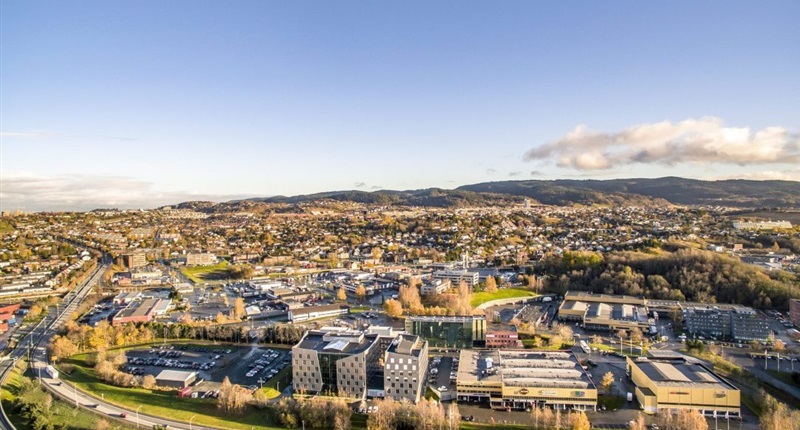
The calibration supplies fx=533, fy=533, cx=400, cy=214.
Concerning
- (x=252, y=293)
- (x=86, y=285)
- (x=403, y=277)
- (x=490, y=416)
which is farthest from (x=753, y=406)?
(x=86, y=285)

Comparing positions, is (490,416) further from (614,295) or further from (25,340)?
(25,340)

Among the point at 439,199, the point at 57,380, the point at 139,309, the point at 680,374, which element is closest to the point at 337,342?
the point at 57,380

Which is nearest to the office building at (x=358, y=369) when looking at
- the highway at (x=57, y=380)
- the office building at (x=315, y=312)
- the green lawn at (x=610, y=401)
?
the highway at (x=57, y=380)

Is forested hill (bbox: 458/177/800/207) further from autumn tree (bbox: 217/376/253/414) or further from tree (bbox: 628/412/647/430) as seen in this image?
autumn tree (bbox: 217/376/253/414)

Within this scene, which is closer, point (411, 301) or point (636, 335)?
point (636, 335)

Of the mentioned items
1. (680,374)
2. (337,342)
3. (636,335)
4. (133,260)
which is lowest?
(636,335)

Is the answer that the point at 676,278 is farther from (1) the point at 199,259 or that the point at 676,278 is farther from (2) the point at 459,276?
(1) the point at 199,259

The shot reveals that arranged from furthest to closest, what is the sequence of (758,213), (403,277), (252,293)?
1. (758,213)
2. (403,277)
3. (252,293)

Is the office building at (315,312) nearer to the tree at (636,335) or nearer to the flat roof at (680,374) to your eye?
the tree at (636,335)
